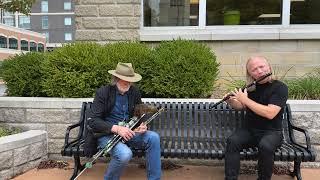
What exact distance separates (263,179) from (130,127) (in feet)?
5.01

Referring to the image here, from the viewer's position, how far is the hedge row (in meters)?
5.82

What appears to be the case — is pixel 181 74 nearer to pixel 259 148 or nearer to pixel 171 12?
pixel 259 148

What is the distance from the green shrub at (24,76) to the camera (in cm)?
624

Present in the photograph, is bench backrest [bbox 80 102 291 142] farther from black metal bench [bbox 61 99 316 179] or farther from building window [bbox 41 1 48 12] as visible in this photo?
building window [bbox 41 1 48 12]

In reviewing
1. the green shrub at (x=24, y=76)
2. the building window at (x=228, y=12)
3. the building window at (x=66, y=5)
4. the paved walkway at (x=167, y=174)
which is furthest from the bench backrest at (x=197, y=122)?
the building window at (x=66, y=5)

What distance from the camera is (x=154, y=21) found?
8.14 metres

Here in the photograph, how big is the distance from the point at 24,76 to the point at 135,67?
1672 millimetres

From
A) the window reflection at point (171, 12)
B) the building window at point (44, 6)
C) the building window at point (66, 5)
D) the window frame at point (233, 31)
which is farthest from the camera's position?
the building window at point (44, 6)

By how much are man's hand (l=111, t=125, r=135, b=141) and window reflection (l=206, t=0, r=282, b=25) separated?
4149 mm

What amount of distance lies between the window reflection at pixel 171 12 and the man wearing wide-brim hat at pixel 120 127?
11.8 ft

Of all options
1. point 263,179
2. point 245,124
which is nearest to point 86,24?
point 245,124

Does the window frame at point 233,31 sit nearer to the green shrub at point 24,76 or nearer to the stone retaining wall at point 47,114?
the green shrub at point 24,76

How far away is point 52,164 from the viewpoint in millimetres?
5691

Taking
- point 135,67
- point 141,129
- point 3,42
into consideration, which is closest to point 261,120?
point 141,129
